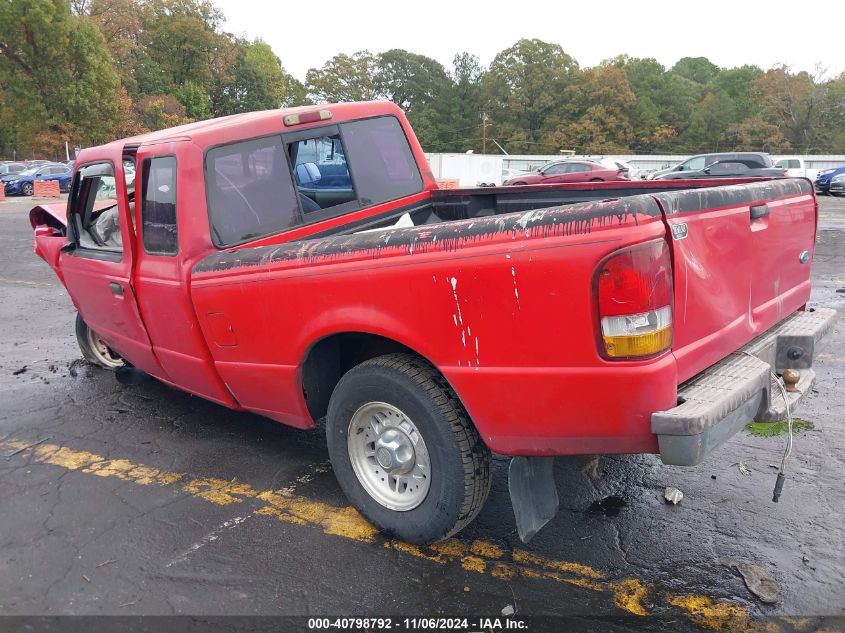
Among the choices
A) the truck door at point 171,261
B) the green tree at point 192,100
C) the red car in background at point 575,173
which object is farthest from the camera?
the green tree at point 192,100

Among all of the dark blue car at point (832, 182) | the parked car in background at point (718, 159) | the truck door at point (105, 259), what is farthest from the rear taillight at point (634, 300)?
the dark blue car at point (832, 182)

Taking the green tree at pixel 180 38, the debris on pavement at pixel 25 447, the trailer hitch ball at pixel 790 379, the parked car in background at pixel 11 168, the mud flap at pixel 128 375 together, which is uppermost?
the green tree at pixel 180 38

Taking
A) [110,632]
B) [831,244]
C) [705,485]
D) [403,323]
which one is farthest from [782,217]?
[831,244]

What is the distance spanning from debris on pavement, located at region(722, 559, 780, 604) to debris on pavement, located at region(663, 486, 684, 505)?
20.7 inches

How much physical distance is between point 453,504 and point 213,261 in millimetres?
1796

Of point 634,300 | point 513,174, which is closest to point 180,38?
point 513,174

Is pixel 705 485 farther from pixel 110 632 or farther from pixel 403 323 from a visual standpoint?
pixel 110 632

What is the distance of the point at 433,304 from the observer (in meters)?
2.64

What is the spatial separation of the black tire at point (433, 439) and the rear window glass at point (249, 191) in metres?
1.20

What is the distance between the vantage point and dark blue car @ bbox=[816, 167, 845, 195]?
1056 inches

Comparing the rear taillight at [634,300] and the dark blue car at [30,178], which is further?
the dark blue car at [30,178]

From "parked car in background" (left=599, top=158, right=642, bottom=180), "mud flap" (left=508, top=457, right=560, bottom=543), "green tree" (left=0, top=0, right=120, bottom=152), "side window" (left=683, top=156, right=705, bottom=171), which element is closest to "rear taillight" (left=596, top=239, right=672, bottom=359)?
"mud flap" (left=508, top=457, right=560, bottom=543)

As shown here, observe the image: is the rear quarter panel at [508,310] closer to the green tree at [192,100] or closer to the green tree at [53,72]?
the green tree at [53,72]

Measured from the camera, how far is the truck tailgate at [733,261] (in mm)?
2482
